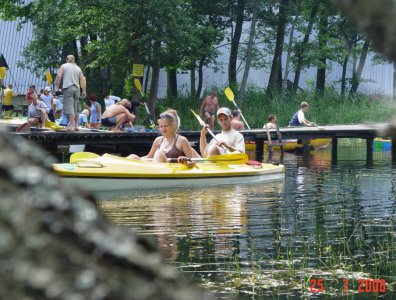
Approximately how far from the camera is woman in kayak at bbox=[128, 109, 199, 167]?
1675cm

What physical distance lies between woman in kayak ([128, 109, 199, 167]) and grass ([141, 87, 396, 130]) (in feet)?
63.1

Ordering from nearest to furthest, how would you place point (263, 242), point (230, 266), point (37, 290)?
1. point (37, 290)
2. point (230, 266)
3. point (263, 242)

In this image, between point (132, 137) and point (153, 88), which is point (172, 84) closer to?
point (153, 88)

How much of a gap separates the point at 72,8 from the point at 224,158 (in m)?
16.7

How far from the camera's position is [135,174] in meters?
16.8

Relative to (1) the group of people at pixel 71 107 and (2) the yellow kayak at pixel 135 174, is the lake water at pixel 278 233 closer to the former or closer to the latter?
(2) the yellow kayak at pixel 135 174

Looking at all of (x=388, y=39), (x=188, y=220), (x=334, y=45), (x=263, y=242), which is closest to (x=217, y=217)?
(x=188, y=220)

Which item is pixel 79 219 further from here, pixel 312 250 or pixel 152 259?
pixel 312 250

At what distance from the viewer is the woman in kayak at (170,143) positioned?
16.8 meters

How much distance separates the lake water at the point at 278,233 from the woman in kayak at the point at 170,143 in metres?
0.68

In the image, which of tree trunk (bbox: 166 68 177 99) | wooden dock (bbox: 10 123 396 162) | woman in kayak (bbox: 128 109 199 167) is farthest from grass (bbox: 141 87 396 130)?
woman in kayak (bbox: 128 109 199 167)

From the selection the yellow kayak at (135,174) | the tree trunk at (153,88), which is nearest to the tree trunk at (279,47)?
the tree trunk at (153,88)

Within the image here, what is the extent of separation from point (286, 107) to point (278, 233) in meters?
27.6

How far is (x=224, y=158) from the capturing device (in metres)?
18.5
